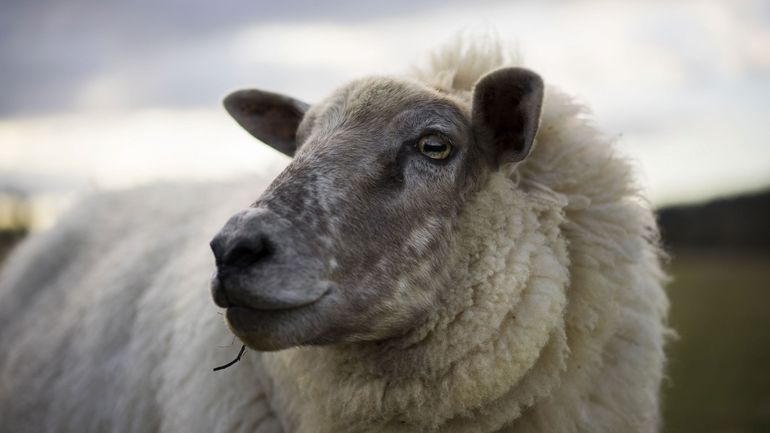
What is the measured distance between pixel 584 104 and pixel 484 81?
0.84m

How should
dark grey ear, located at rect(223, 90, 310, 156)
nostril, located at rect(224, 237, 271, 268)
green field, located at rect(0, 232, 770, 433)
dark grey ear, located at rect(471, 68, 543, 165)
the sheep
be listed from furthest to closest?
green field, located at rect(0, 232, 770, 433) < dark grey ear, located at rect(223, 90, 310, 156) < dark grey ear, located at rect(471, 68, 543, 165) < the sheep < nostril, located at rect(224, 237, 271, 268)

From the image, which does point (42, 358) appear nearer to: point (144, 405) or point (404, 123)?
point (144, 405)

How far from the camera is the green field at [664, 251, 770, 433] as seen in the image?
307 inches

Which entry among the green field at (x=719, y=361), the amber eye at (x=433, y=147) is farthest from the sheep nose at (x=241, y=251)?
the green field at (x=719, y=361)

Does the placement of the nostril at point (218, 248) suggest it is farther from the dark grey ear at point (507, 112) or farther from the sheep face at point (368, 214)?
the dark grey ear at point (507, 112)

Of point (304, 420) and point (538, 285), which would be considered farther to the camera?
point (304, 420)

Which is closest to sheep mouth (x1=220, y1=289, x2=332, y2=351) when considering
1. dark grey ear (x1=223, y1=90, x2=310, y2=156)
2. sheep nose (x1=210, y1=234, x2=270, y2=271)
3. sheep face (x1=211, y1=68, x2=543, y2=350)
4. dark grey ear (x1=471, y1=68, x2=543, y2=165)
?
sheep face (x1=211, y1=68, x2=543, y2=350)

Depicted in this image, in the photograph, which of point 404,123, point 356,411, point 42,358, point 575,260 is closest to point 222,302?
point 356,411

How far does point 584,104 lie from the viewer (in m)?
3.41

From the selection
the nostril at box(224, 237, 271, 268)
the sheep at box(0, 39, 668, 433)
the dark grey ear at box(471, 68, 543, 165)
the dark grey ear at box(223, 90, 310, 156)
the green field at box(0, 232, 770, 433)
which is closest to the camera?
the nostril at box(224, 237, 271, 268)

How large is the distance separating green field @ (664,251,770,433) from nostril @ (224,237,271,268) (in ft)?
7.78

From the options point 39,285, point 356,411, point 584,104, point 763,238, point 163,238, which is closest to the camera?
point 356,411

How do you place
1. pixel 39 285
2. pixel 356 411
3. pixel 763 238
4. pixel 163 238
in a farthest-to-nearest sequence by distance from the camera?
pixel 763 238 < pixel 39 285 < pixel 163 238 < pixel 356 411

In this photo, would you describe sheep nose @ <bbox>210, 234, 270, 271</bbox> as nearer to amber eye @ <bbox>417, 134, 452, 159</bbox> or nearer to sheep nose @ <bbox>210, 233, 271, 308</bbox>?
sheep nose @ <bbox>210, 233, 271, 308</bbox>
